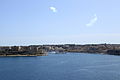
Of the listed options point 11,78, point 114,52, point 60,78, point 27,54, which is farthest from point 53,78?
point 114,52

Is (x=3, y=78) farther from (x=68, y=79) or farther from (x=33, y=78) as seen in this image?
(x=68, y=79)

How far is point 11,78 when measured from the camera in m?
Answer: 39.3

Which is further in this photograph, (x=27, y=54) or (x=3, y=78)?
(x=27, y=54)

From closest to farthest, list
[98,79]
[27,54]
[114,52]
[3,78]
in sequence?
[98,79], [3,78], [27,54], [114,52]

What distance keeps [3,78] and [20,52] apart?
76.1 m

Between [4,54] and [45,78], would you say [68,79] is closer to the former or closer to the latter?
[45,78]

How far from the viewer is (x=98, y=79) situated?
37000 millimetres

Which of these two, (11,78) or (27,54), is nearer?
(11,78)

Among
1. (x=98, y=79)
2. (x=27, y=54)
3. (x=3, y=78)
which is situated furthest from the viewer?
(x=27, y=54)

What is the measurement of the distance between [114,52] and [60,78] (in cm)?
8772

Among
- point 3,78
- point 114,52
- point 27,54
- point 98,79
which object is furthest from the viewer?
point 114,52

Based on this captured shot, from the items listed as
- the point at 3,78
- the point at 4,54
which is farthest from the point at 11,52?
the point at 3,78

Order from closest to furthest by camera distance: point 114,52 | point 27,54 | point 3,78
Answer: point 3,78 < point 27,54 < point 114,52

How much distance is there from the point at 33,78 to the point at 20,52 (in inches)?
3043
